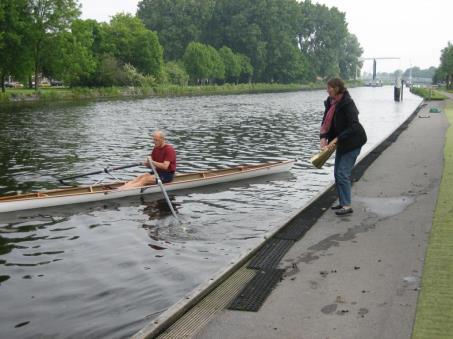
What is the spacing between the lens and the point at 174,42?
141 meters

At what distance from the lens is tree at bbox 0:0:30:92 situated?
64.0 m

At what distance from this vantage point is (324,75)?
595 ft

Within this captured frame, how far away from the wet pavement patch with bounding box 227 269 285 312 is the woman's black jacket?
3659 millimetres

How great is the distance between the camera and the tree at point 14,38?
64.0 metres

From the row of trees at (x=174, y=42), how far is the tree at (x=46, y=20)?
0.14 metres

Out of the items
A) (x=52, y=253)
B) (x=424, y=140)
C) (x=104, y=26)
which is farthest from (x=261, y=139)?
(x=104, y=26)

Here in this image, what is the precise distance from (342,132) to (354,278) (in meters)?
3.78

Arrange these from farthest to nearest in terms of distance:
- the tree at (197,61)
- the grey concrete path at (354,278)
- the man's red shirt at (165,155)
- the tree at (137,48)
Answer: the tree at (197,61), the tree at (137,48), the man's red shirt at (165,155), the grey concrete path at (354,278)

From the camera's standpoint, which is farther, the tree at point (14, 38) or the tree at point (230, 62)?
the tree at point (230, 62)

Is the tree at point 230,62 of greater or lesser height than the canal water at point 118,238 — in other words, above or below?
above

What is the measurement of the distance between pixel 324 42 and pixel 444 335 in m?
183

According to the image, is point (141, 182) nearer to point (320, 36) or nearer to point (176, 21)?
point (176, 21)

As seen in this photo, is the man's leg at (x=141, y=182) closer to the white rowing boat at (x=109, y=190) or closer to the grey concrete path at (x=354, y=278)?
the white rowing boat at (x=109, y=190)

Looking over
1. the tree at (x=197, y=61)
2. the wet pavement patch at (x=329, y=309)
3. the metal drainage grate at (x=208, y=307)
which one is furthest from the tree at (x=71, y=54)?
the wet pavement patch at (x=329, y=309)
